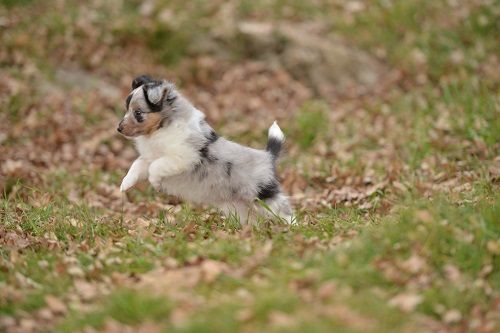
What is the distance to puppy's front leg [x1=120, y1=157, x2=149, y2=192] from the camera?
6.44m

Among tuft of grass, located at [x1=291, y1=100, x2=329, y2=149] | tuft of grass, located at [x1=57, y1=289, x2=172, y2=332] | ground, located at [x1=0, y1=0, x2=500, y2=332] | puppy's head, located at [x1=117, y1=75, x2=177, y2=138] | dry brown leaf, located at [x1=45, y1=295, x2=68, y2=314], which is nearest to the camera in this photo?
tuft of grass, located at [x1=57, y1=289, x2=172, y2=332]

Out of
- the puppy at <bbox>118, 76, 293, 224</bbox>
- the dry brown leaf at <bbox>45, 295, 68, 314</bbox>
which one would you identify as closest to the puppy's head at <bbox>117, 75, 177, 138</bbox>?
the puppy at <bbox>118, 76, 293, 224</bbox>

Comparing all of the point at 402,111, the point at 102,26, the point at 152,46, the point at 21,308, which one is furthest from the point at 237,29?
the point at 21,308

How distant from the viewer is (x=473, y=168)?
7.84 m

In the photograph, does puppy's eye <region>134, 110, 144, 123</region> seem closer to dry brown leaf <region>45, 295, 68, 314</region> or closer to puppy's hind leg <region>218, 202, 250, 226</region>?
puppy's hind leg <region>218, 202, 250, 226</region>

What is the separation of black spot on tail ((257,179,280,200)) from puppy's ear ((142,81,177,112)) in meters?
1.20

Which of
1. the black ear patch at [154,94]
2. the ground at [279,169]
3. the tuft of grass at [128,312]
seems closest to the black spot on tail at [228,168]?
the ground at [279,169]

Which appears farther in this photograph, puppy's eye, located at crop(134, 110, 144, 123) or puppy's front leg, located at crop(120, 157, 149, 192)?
puppy's front leg, located at crop(120, 157, 149, 192)

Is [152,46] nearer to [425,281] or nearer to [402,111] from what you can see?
[402,111]

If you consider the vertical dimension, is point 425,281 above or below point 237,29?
below

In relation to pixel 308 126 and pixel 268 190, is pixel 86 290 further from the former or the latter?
pixel 308 126

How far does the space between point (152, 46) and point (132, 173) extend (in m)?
6.24

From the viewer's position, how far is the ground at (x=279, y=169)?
4551mm

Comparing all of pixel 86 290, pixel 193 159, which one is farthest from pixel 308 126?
pixel 86 290
